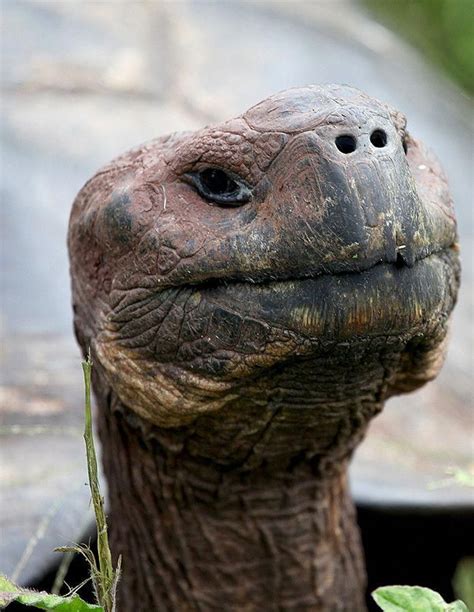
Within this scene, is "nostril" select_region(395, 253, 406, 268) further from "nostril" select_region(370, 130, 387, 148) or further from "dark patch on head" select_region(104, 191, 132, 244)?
"dark patch on head" select_region(104, 191, 132, 244)

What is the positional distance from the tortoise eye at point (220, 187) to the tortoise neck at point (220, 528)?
1.53ft

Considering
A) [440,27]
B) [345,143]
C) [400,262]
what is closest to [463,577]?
[400,262]

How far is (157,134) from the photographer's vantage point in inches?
169

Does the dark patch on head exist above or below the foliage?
above

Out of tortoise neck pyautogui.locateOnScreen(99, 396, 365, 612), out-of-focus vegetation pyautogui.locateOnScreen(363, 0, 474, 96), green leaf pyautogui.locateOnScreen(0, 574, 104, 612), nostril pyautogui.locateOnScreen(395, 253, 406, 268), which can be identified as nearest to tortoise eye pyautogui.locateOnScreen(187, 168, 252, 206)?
nostril pyautogui.locateOnScreen(395, 253, 406, 268)

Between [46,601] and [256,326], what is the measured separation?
1.52 ft

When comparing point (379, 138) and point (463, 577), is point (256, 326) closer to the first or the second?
point (379, 138)

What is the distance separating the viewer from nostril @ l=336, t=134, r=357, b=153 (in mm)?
1539

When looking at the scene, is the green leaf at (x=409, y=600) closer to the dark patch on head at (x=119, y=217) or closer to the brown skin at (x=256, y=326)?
the brown skin at (x=256, y=326)

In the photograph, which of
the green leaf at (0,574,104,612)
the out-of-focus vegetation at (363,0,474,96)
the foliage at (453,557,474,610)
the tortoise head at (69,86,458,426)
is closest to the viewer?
the green leaf at (0,574,104,612)

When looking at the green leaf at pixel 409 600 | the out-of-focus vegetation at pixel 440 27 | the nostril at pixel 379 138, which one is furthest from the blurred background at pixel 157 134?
the nostril at pixel 379 138

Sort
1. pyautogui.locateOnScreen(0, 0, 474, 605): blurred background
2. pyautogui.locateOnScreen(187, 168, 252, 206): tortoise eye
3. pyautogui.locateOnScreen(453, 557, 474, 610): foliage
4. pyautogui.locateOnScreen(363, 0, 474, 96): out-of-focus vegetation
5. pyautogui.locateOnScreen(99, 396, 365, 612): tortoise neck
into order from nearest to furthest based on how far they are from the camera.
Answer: pyautogui.locateOnScreen(187, 168, 252, 206): tortoise eye, pyautogui.locateOnScreen(99, 396, 365, 612): tortoise neck, pyautogui.locateOnScreen(453, 557, 474, 610): foliage, pyautogui.locateOnScreen(0, 0, 474, 605): blurred background, pyautogui.locateOnScreen(363, 0, 474, 96): out-of-focus vegetation

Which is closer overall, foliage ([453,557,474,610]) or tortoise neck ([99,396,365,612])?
tortoise neck ([99,396,365,612])

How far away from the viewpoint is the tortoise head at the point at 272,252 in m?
1.53
